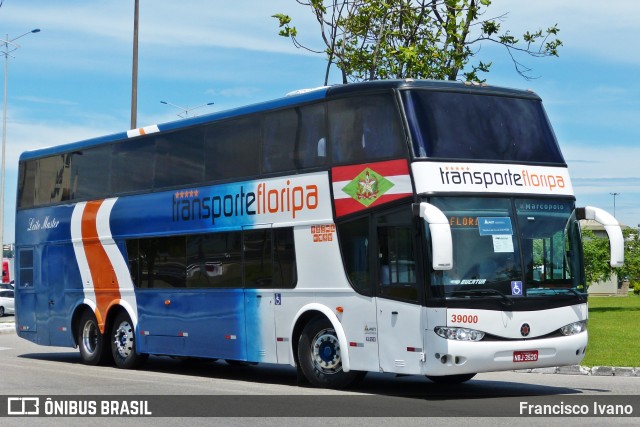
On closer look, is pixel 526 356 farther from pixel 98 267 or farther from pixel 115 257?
pixel 98 267

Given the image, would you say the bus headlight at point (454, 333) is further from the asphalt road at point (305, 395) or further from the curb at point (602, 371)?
the curb at point (602, 371)

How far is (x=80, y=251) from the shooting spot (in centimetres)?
2181

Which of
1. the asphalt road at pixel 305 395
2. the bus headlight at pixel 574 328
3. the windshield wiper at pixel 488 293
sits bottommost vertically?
the asphalt road at pixel 305 395

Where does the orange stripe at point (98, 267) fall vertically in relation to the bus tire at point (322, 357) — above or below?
above

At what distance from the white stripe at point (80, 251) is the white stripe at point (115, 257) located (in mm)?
713

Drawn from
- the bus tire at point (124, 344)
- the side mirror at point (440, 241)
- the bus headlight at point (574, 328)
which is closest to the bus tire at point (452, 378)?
the bus headlight at point (574, 328)

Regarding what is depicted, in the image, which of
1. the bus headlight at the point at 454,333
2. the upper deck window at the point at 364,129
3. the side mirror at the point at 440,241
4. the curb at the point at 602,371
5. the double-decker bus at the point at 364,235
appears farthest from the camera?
the curb at the point at 602,371

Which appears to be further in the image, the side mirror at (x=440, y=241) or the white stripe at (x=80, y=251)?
the white stripe at (x=80, y=251)

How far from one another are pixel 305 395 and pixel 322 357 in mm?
1180

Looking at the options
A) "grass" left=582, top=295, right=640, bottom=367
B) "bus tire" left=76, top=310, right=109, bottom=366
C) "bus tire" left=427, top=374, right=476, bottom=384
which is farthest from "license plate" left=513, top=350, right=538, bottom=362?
"bus tire" left=76, top=310, right=109, bottom=366

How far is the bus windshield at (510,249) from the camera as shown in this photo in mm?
14211

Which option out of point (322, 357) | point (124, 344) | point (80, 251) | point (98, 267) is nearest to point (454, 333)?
point (322, 357)

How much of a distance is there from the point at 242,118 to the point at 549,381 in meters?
5.88

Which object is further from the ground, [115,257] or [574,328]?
[115,257]
